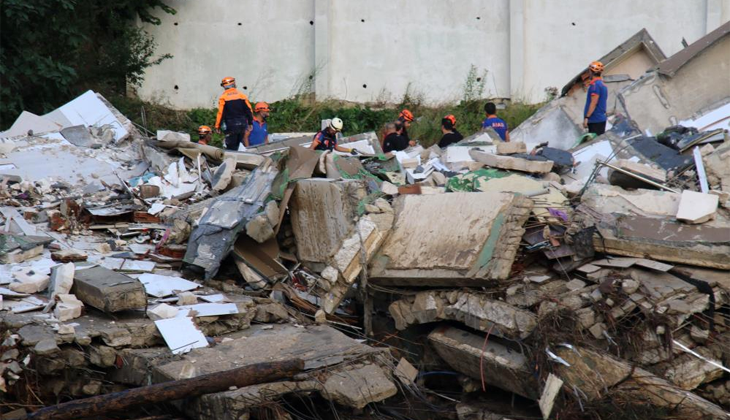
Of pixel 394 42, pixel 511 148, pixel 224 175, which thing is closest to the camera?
pixel 224 175

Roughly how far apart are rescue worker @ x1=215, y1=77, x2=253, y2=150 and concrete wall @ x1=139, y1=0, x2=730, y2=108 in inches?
197

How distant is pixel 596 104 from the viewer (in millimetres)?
9836

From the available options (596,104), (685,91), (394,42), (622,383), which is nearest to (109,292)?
(622,383)

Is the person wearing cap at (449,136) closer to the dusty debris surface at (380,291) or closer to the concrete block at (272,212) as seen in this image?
the dusty debris surface at (380,291)

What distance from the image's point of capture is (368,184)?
7.26 m

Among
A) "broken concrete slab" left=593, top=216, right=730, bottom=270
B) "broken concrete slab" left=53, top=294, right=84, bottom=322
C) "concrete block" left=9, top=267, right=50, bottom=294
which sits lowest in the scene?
"broken concrete slab" left=53, top=294, right=84, bottom=322

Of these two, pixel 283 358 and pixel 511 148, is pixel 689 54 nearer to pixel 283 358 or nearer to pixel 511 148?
pixel 511 148

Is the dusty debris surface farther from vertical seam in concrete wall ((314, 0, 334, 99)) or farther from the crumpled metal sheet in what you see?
vertical seam in concrete wall ((314, 0, 334, 99))

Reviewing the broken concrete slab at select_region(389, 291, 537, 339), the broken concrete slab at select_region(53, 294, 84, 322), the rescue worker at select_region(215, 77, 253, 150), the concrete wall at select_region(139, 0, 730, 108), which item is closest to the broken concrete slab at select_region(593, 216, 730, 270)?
the broken concrete slab at select_region(389, 291, 537, 339)

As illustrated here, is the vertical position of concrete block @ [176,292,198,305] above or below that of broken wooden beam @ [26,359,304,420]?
above

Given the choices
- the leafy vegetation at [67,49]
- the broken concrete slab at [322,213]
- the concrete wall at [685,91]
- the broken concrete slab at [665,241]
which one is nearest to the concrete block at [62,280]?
the broken concrete slab at [322,213]

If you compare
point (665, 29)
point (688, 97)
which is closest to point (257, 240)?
point (688, 97)

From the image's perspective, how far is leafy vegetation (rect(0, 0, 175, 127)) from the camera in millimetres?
12977

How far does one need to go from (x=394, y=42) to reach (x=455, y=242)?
32.5 ft
